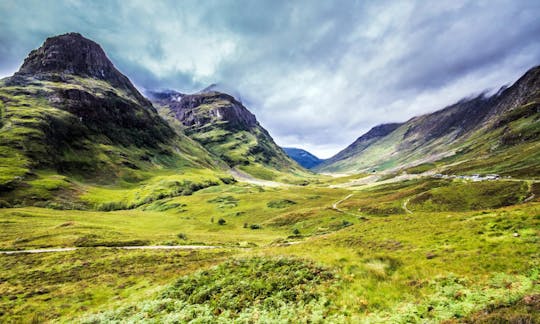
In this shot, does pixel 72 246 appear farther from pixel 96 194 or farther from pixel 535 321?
pixel 96 194

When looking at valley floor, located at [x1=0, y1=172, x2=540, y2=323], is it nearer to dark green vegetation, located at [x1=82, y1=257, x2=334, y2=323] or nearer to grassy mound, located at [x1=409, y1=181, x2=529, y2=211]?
dark green vegetation, located at [x1=82, y1=257, x2=334, y2=323]

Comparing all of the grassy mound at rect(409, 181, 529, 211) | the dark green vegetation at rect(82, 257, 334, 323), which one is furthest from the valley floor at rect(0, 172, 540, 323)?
the grassy mound at rect(409, 181, 529, 211)

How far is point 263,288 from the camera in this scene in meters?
16.7

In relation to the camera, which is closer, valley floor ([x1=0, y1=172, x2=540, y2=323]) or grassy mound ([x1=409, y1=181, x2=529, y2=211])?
valley floor ([x1=0, y1=172, x2=540, y2=323])

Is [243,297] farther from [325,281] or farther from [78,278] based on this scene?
[78,278]

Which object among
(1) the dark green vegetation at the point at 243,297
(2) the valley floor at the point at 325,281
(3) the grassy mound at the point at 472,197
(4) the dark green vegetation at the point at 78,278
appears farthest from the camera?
(3) the grassy mound at the point at 472,197

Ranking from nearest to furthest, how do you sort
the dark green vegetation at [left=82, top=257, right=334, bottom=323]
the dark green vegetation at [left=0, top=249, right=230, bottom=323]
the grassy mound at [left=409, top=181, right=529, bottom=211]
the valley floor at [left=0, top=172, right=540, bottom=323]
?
the valley floor at [left=0, top=172, right=540, bottom=323] < the dark green vegetation at [left=82, top=257, right=334, bottom=323] < the dark green vegetation at [left=0, top=249, right=230, bottom=323] < the grassy mound at [left=409, top=181, right=529, bottom=211]

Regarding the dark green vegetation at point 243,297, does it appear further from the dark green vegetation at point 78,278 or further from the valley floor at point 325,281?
the dark green vegetation at point 78,278

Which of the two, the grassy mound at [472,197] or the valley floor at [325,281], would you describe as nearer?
the valley floor at [325,281]

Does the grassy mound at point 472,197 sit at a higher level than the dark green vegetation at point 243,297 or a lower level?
lower

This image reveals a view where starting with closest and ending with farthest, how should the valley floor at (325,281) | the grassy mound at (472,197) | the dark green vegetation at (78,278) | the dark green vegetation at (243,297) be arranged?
1. the valley floor at (325,281)
2. the dark green vegetation at (243,297)
3. the dark green vegetation at (78,278)
4. the grassy mound at (472,197)

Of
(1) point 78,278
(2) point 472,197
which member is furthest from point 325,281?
(2) point 472,197

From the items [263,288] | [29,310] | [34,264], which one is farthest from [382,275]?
[34,264]

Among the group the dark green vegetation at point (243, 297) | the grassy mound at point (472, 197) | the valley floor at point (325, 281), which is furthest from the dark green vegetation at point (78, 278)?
the grassy mound at point (472, 197)
